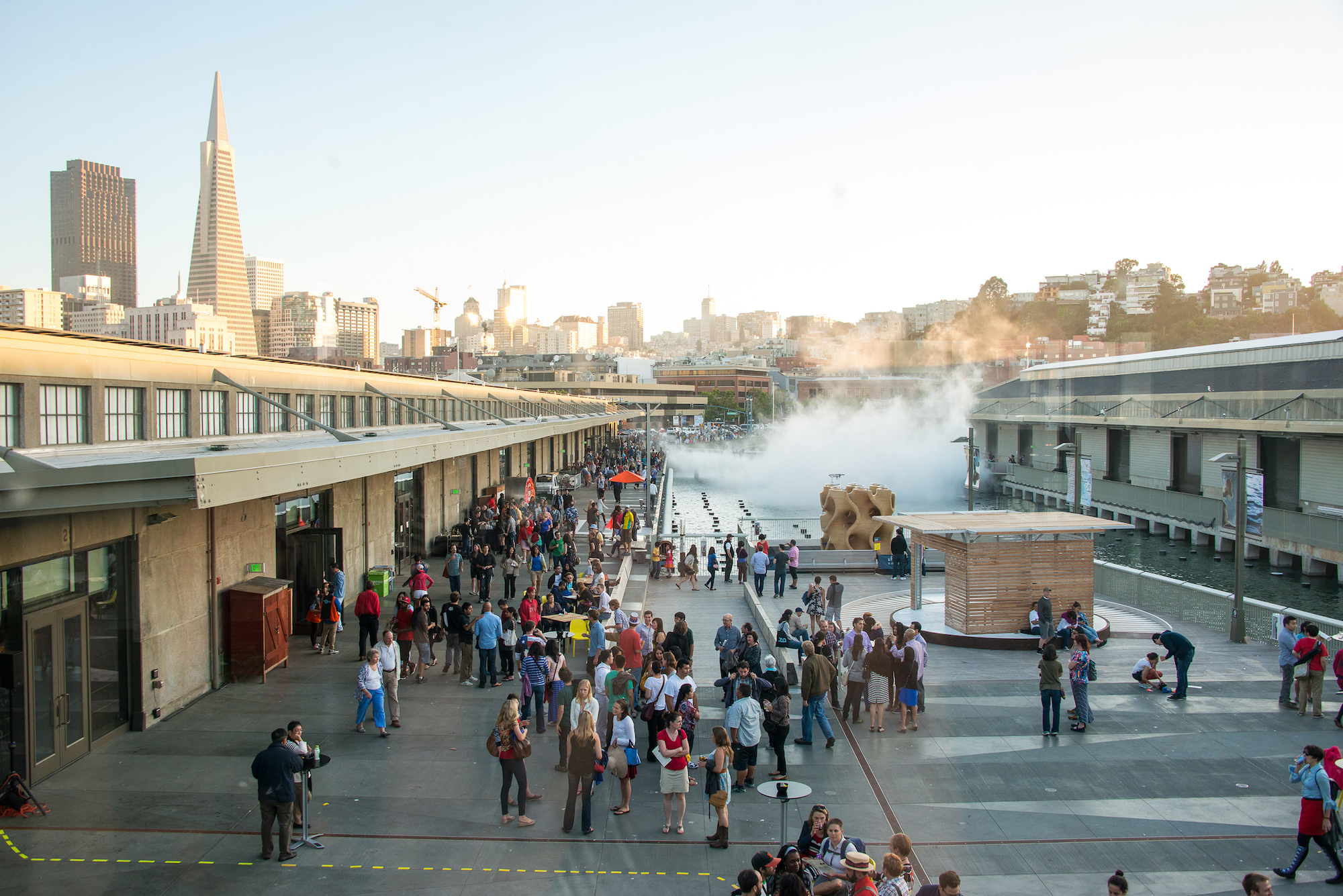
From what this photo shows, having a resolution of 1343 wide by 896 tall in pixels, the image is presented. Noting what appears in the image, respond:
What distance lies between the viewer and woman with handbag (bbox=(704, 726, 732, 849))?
8.45 m

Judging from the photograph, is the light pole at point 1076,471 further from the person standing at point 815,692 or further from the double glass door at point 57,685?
the double glass door at point 57,685

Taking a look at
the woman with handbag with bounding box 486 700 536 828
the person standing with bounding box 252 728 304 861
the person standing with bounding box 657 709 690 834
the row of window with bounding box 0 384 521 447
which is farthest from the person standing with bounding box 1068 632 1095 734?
the row of window with bounding box 0 384 521 447

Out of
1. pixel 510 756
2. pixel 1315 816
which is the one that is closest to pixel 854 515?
pixel 1315 816

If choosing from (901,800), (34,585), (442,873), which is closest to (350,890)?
(442,873)

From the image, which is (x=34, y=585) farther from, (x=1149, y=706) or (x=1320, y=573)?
(x=1320, y=573)

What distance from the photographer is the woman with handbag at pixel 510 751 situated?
881 centimetres

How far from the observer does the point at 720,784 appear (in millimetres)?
8938

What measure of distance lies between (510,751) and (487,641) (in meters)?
4.87

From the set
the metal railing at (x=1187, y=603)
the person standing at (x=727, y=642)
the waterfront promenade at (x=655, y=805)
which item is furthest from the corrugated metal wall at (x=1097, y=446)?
the person standing at (x=727, y=642)

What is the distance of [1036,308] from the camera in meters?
129

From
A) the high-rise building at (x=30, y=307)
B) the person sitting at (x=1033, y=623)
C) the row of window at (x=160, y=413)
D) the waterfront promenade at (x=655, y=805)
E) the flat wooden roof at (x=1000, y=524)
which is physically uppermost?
the high-rise building at (x=30, y=307)

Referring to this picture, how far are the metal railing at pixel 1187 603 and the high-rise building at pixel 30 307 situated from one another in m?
142

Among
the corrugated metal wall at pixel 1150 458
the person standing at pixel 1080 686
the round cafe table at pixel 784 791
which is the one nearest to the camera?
the round cafe table at pixel 784 791

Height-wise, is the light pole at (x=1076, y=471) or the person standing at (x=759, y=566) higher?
the light pole at (x=1076, y=471)
